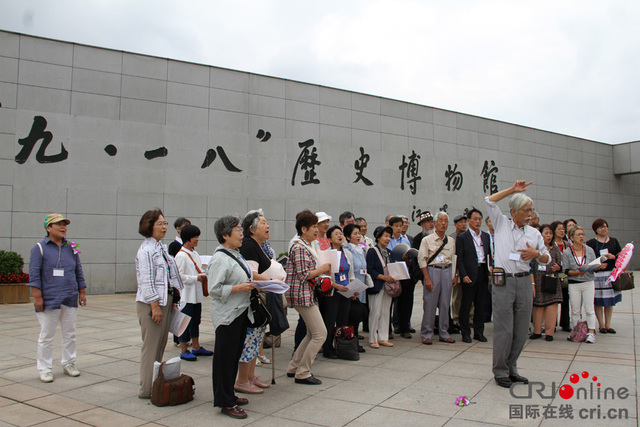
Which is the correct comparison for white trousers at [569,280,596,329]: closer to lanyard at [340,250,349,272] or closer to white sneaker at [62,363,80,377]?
lanyard at [340,250,349,272]

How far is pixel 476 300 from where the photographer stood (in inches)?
279

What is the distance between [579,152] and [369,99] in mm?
11589

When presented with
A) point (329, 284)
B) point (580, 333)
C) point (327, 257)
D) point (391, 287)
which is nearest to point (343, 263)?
point (327, 257)

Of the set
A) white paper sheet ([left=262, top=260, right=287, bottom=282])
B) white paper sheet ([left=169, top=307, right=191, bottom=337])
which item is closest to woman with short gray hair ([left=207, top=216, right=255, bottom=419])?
white paper sheet ([left=262, top=260, right=287, bottom=282])

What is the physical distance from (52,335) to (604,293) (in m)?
7.58

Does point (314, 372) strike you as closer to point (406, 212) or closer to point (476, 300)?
point (476, 300)

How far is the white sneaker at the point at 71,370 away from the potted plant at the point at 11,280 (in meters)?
6.40

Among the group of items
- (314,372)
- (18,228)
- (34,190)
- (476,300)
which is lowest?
(314,372)

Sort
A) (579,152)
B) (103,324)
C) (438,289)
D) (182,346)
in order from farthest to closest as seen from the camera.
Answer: (579,152)
(103,324)
(438,289)
(182,346)

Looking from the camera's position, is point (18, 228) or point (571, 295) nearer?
point (571, 295)

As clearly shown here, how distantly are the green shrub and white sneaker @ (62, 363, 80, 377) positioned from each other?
6.54m

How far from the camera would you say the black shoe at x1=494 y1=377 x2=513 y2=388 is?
4.57 metres

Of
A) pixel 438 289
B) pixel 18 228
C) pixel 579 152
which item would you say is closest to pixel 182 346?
pixel 438 289

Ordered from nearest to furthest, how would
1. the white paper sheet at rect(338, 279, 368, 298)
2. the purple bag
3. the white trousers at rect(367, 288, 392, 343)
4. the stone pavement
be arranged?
1. the stone pavement
2. the white paper sheet at rect(338, 279, 368, 298)
3. the white trousers at rect(367, 288, 392, 343)
4. the purple bag
